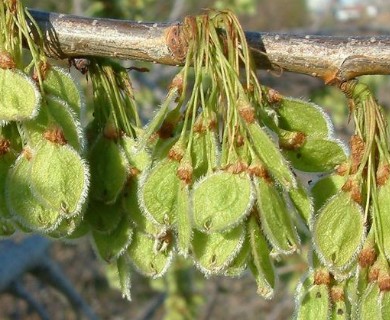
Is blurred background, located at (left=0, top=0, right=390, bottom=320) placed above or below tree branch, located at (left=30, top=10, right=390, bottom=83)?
below

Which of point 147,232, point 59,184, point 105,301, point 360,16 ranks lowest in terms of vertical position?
point 105,301

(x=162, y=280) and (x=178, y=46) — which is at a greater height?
(x=178, y=46)

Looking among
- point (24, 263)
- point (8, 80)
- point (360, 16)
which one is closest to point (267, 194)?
point (8, 80)

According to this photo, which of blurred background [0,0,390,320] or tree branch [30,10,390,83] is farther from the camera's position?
blurred background [0,0,390,320]

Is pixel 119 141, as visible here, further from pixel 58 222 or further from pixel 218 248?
pixel 218 248

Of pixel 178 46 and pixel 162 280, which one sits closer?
pixel 178 46
